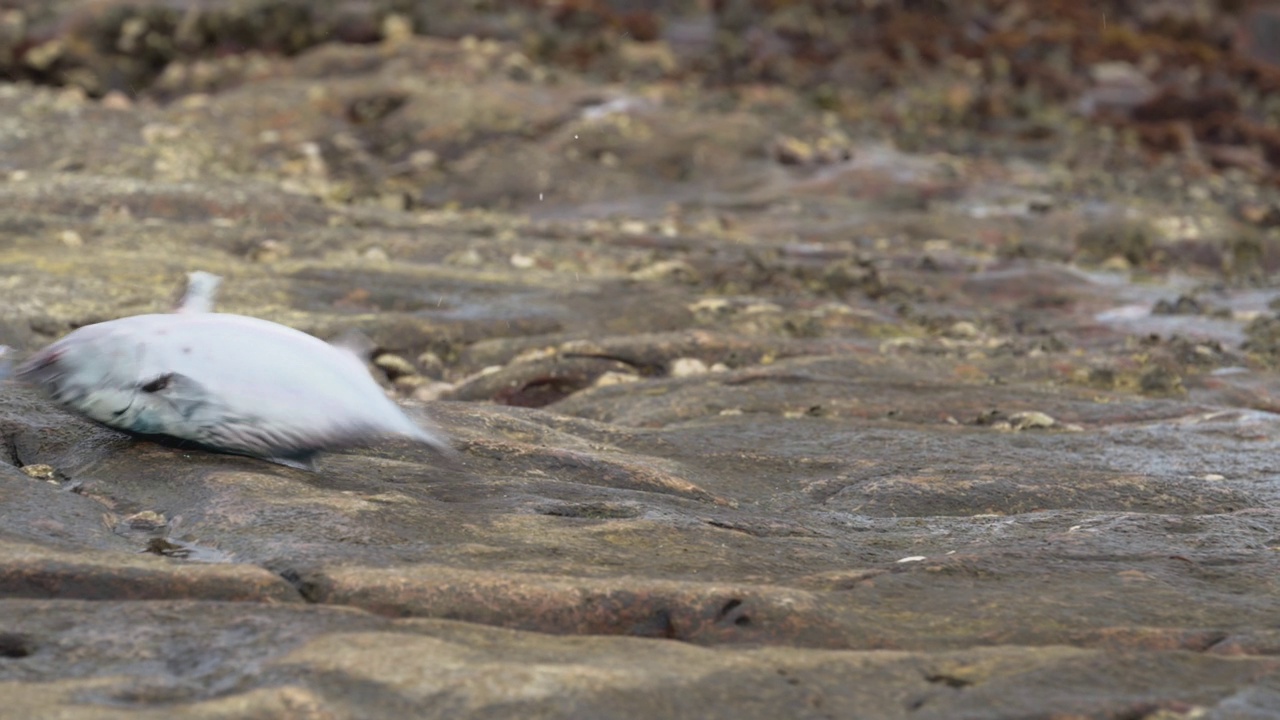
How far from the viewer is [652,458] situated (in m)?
5.22

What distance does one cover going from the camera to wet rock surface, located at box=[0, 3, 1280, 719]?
10.1ft

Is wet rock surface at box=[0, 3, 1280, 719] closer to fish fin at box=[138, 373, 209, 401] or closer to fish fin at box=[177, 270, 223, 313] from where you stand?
fish fin at box=[138, 373, 209, 401]

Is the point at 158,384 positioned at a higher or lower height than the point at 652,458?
higher

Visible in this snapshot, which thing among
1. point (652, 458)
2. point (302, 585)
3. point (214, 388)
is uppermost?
point (214, 388)

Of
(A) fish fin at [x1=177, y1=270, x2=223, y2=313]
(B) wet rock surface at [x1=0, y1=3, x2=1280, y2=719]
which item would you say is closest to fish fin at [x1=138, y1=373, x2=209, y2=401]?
(B) wet rock surface at [x1=0, y1=3, x2=1280, y2=719]

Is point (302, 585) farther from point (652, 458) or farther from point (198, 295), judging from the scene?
point (652, 458)

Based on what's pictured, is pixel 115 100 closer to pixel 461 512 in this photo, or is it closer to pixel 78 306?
pixel 78 306

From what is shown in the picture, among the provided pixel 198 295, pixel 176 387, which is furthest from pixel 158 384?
pixel 198 295

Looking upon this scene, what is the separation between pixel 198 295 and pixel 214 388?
855 mm

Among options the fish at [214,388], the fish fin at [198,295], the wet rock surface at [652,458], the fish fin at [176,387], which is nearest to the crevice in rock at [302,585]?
the wet rock surface at [652,458]

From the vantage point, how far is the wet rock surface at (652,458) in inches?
121

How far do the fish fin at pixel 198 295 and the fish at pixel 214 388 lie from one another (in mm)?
467

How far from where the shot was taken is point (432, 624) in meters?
3.25

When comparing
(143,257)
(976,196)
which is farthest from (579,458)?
(976,196)
